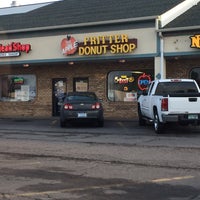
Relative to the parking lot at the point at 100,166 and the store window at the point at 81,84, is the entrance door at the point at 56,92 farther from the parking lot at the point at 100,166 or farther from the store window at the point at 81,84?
the parking lot at the point at 100,166

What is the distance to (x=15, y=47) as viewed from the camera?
2564 cm

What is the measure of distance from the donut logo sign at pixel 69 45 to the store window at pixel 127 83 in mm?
3008

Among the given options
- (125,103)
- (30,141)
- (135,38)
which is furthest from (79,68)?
(30,141)

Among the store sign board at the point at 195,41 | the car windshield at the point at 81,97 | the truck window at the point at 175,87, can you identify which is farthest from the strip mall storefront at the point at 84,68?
the truck window at the point at 175,87

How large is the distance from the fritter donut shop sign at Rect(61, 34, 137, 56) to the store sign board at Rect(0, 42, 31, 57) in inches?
90.3

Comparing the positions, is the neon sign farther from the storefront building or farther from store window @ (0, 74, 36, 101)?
store window @ (0, 74, 36, 101)

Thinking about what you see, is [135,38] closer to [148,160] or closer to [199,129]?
[199,129]

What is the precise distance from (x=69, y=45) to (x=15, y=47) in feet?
11.2

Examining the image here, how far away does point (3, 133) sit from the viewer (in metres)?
17.4

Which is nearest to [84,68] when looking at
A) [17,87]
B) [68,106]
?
[17,87]

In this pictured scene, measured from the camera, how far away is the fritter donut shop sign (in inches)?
887

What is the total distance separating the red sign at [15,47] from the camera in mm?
25328

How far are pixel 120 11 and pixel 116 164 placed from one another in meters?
16.3

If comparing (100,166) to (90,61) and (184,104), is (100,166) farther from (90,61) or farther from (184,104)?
(90,61)
